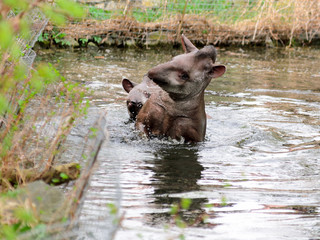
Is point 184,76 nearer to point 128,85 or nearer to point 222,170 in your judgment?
point 222,170

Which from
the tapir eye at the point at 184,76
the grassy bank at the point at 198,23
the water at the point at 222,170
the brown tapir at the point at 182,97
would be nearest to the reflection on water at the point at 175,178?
the water at the point at 222,170

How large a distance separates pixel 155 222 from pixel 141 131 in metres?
2.91

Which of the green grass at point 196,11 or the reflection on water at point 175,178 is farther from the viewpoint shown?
the green grass at point 196,11

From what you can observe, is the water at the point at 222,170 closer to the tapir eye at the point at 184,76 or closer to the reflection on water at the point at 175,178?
the reflection on water at the point at 175,178

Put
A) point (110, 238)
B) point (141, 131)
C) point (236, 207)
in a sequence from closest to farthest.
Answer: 1. point (110, 238)
2. point (236, 207)
3. point (141, 131)

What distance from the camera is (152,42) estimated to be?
55.3 feet

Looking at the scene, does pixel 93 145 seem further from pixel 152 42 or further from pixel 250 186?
pixel 152 42

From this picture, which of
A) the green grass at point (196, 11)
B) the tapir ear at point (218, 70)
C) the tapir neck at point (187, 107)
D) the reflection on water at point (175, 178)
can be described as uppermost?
the green grass at point (196, 11)

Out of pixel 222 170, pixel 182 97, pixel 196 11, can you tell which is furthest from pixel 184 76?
pixel 196 11

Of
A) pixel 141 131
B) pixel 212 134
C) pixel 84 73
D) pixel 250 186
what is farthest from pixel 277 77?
pixel 250 186

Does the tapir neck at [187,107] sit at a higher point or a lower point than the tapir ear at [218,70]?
lower

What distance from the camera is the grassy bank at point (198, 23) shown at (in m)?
16.1

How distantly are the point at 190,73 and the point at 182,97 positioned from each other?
36 centimetres

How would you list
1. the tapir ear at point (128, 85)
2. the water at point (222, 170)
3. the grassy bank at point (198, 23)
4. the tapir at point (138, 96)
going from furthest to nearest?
the grassy bank at point (198, 23) → the tapir ear at point (128, 85) → the tapir at point (138, 96) → the water at point (222, 170)
